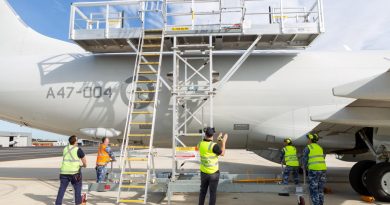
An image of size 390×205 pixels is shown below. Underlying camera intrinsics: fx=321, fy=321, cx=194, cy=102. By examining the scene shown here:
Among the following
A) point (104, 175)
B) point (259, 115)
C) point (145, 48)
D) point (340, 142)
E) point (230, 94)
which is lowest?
point (104, 175)

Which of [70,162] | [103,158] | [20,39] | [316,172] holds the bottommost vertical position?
[316,172]

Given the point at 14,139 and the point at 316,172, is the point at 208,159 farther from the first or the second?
the point at 14,139

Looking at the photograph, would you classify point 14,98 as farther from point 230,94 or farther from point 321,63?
point 321,63

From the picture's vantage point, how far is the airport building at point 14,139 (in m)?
95.9

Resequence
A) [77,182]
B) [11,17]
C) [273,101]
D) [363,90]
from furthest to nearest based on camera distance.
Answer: [11,17]
[273,101]
[77,182]
[363,90]

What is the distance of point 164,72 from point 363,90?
6231 mm

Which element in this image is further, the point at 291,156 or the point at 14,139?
the point at 14,139

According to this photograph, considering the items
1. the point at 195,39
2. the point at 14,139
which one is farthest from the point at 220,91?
the point at 14,139

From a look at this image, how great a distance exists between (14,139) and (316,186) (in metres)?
112

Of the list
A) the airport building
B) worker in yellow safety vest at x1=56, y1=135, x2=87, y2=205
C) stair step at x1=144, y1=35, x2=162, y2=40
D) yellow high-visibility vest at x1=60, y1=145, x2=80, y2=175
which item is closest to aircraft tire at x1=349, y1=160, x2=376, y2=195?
stair step at x1=144, y1=35, x2=162, y2=40

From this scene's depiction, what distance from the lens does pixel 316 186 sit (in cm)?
776

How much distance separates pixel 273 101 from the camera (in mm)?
10578

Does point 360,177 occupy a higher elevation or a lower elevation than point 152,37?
lower

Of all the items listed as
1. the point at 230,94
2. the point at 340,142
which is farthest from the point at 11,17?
the point at 340,142
